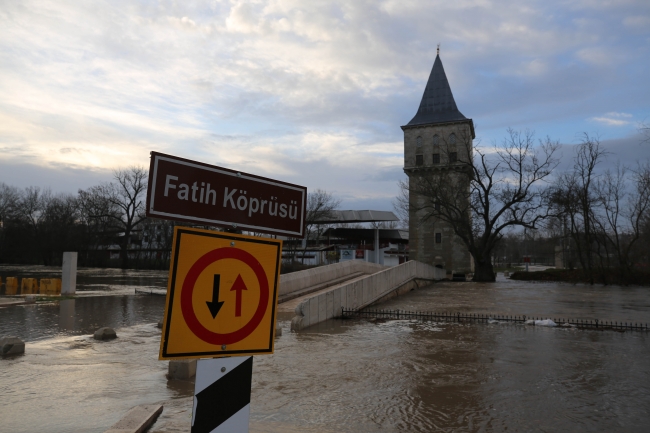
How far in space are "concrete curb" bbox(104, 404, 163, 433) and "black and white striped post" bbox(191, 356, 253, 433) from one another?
2851 millimetres

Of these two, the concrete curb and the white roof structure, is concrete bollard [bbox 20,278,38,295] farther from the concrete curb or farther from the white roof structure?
the white roof structure

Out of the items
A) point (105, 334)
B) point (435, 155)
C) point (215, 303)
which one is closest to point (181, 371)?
point (105, 334)

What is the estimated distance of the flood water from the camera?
251 inches

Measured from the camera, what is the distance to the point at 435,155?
62031 millimetres

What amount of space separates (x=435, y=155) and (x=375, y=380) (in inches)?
2202

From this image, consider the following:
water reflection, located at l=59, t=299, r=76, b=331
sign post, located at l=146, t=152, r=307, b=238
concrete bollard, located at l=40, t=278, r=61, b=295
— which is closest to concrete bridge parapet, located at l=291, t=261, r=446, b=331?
water reflection, located at l=59, t=299, r=76, b=331

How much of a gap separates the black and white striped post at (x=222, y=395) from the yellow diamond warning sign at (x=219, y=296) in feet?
0.33

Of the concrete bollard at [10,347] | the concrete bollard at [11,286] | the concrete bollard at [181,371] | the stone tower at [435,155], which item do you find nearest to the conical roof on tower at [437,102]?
the stone tower at [435,155]

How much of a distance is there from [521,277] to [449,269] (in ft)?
48.1

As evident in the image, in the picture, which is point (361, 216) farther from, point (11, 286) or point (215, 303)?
point (215, 303)

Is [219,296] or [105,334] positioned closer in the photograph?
[219,296]

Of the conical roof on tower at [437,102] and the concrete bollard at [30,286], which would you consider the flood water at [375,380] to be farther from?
Answer: the conical roof on tower at [437,102]

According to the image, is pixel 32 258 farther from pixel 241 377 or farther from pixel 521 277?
pixel 241 377

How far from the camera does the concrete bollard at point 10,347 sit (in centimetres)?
981
